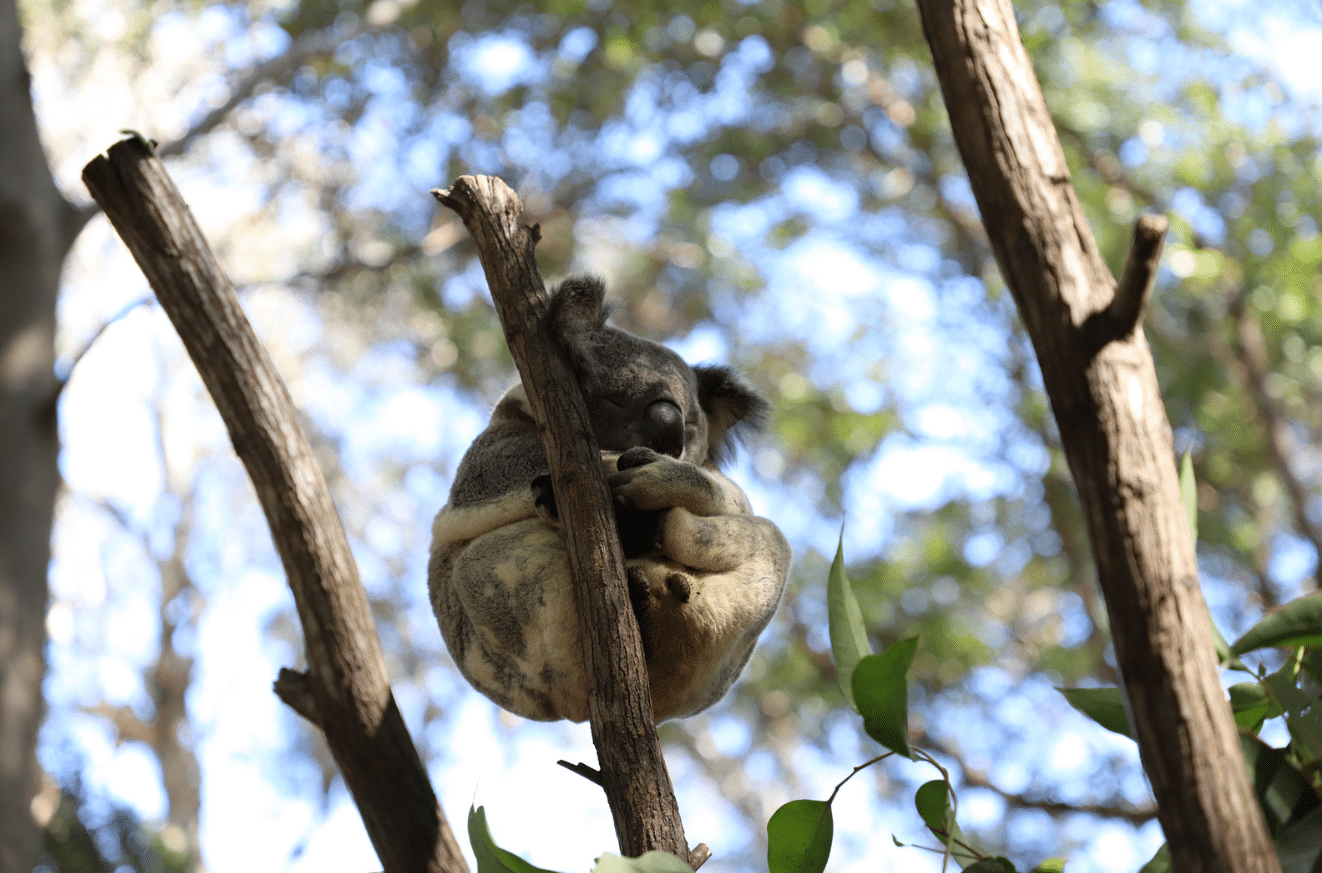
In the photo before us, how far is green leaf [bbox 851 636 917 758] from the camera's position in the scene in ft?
4.06

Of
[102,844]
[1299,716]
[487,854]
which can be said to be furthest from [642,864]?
[102,844]

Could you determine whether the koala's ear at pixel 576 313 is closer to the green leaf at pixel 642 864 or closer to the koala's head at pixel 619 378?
the koala's head at pixel 619 378

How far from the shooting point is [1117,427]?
1.01 meters

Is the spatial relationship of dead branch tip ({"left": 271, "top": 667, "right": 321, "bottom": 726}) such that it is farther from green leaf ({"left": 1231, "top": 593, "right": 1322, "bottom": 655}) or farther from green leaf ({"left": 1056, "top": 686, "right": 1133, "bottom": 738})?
green leaf ({"left": 1231, "top": 593, "right": 1322, "bottom": 655})

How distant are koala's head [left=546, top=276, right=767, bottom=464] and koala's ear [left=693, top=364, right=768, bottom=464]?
22cm

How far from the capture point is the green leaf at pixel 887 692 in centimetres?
124

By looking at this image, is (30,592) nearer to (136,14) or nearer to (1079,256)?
(1079,256)

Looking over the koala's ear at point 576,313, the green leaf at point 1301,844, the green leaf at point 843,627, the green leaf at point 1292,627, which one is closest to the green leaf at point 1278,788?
the green leaf at point 1301,844

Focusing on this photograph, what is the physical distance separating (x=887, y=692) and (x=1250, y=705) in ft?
1.57

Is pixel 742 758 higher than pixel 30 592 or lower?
Answer: lower

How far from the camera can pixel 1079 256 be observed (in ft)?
3.48

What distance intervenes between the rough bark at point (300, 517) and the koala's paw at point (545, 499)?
27.6 inches

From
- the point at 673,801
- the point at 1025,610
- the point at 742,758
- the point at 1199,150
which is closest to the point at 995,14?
the point at 673,801

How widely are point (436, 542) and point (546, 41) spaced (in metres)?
5.97
